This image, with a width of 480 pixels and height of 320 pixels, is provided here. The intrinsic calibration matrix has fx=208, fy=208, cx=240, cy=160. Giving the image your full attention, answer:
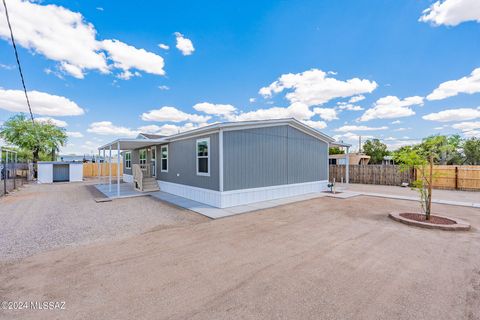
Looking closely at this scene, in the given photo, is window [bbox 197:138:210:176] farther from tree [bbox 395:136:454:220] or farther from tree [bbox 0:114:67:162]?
tree [bbox 0:114:67:162]

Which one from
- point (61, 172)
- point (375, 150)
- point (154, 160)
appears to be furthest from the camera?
point (375, 150)

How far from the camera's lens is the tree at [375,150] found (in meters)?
32.9

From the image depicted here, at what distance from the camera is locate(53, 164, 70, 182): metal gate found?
19062 millimetres

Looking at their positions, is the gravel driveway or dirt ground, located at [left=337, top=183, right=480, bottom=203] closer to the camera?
the gravel driveway

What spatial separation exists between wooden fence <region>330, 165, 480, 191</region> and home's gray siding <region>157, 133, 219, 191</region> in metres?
9.93

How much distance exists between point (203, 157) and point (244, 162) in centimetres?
174

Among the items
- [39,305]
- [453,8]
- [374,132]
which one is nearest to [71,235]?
[39,305]

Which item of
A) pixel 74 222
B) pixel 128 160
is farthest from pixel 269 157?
pixel 128 160

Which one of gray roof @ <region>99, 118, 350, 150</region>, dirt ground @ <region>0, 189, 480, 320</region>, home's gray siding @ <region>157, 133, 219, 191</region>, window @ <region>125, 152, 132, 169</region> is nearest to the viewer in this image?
dirt ground @ <region>0, 189, 480, 320</region>

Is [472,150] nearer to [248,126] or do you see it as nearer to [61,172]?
[248,126]

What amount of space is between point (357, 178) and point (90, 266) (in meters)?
17.0

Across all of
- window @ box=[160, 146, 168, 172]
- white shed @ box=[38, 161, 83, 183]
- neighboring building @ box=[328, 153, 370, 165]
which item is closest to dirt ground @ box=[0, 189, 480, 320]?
window @ box=[160, 146, 168, 172]

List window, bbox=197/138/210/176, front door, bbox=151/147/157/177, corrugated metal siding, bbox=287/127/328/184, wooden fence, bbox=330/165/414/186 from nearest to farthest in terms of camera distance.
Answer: window, bbox=197/138/210/176 → corrugated metal siding, bbox=287/127/328/184 → front door, bbox=151/147/157/177 → wooden fence, bbox=330/165/414/186

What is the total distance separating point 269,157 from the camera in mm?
8930
